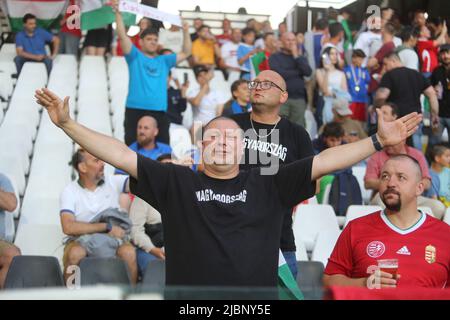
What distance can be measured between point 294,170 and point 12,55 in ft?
24.5

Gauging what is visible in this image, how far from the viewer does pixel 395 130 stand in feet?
11.3

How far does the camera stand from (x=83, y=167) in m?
5.85

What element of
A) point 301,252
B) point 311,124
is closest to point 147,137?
point 301,252

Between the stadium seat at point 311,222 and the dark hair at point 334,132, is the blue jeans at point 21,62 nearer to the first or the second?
the dark hair at point 334,132

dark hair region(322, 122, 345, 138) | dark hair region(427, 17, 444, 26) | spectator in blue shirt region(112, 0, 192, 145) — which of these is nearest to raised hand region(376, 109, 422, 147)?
dark hair region(322, 122, 345, 138)

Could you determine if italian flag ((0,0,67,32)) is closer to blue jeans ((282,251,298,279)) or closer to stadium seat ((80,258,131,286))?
stadium seat ((80,258,131,286))

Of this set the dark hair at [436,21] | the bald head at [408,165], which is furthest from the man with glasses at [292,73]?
the bald head at [408,165]

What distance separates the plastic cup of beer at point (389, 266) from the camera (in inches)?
151

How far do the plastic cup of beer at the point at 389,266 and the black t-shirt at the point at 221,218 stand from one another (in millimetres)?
669

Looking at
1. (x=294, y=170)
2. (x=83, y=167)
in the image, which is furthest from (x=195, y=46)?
(x=294, y=170)

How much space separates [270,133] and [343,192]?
2712 mm

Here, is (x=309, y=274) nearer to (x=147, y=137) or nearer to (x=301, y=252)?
(x=301, y=252)

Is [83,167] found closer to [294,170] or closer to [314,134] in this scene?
[294,170]

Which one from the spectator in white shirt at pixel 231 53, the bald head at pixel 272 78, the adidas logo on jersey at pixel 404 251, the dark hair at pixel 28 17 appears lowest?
the adidas logo on jersey at pixel 404 251
